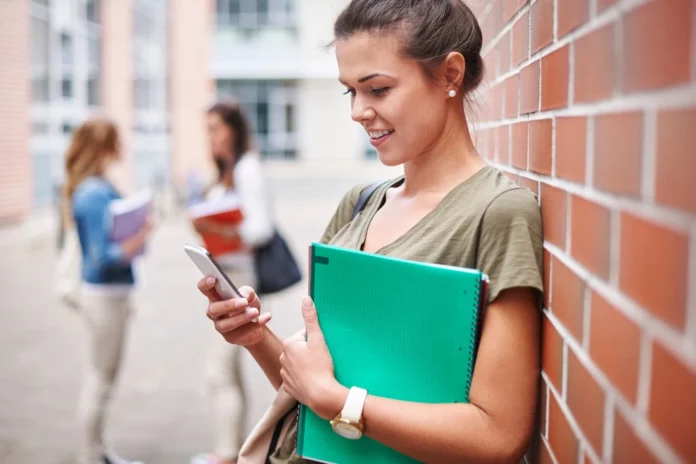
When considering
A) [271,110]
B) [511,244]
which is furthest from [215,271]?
[271,110]

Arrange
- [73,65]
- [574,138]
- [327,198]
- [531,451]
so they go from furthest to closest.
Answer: [327,198]
[73,65]
[531,451]
[574,138]

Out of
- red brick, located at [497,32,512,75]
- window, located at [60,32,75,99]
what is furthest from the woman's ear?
window, located at [60,32,75,99]

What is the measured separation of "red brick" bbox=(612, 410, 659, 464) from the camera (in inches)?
30.3

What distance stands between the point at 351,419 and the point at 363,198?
62 cm

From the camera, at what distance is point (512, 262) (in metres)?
1.25

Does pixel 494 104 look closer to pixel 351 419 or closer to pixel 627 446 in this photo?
pixel 351 419

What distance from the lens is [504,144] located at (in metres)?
1.89

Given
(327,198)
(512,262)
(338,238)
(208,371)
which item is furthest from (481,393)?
(327,198)

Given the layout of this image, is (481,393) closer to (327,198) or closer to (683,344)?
(683,344)

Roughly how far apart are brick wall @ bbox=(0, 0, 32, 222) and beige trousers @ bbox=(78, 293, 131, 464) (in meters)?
8.20

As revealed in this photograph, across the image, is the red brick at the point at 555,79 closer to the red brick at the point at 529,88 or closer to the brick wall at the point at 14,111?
the red brick at the point at 529,88

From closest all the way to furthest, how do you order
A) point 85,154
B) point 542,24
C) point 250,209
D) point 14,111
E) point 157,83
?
point 542,24 → point 250,209 → point 85,154 → point 14,111 → point 157,83

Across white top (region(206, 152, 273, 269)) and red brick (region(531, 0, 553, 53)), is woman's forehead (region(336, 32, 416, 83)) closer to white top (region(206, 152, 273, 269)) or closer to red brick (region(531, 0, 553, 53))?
red brick (region(531, 0, 553, 53))

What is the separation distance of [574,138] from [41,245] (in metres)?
10.7
